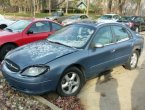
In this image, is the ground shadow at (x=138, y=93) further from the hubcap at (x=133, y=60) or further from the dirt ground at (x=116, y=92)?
the hubcap at (x=133, y=60)

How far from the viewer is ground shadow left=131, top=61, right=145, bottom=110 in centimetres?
561

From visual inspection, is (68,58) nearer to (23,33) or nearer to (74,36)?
(74,36)

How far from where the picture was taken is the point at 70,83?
5758 millimetres

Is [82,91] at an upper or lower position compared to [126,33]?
lower

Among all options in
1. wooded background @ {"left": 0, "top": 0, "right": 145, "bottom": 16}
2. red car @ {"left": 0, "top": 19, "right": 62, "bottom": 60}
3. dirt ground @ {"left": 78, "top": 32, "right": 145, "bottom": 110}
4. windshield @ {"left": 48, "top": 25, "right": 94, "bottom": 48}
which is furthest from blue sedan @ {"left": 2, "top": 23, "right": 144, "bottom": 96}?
wooded background @ {"left": 0, "top": 0, "right": 145, "bottom": 16}

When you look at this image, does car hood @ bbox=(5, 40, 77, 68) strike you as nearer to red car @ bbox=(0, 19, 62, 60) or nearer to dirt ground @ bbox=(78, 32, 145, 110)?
dirt ground @ bbox=(78, 32, 145, 110)

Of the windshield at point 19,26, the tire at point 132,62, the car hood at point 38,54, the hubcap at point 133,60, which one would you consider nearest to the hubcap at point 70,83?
the car hood at point 38,54

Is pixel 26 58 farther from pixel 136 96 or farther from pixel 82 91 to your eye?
pixel 136 96

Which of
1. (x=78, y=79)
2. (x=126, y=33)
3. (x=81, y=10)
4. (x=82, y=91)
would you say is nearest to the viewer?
(x=78, y=79)

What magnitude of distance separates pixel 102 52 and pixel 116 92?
3.19ft

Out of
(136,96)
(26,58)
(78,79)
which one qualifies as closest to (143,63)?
(136,96)

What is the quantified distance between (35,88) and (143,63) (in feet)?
16.6

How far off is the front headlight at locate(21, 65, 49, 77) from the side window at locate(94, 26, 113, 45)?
61.2 inches

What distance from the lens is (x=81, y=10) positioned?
57375mm
